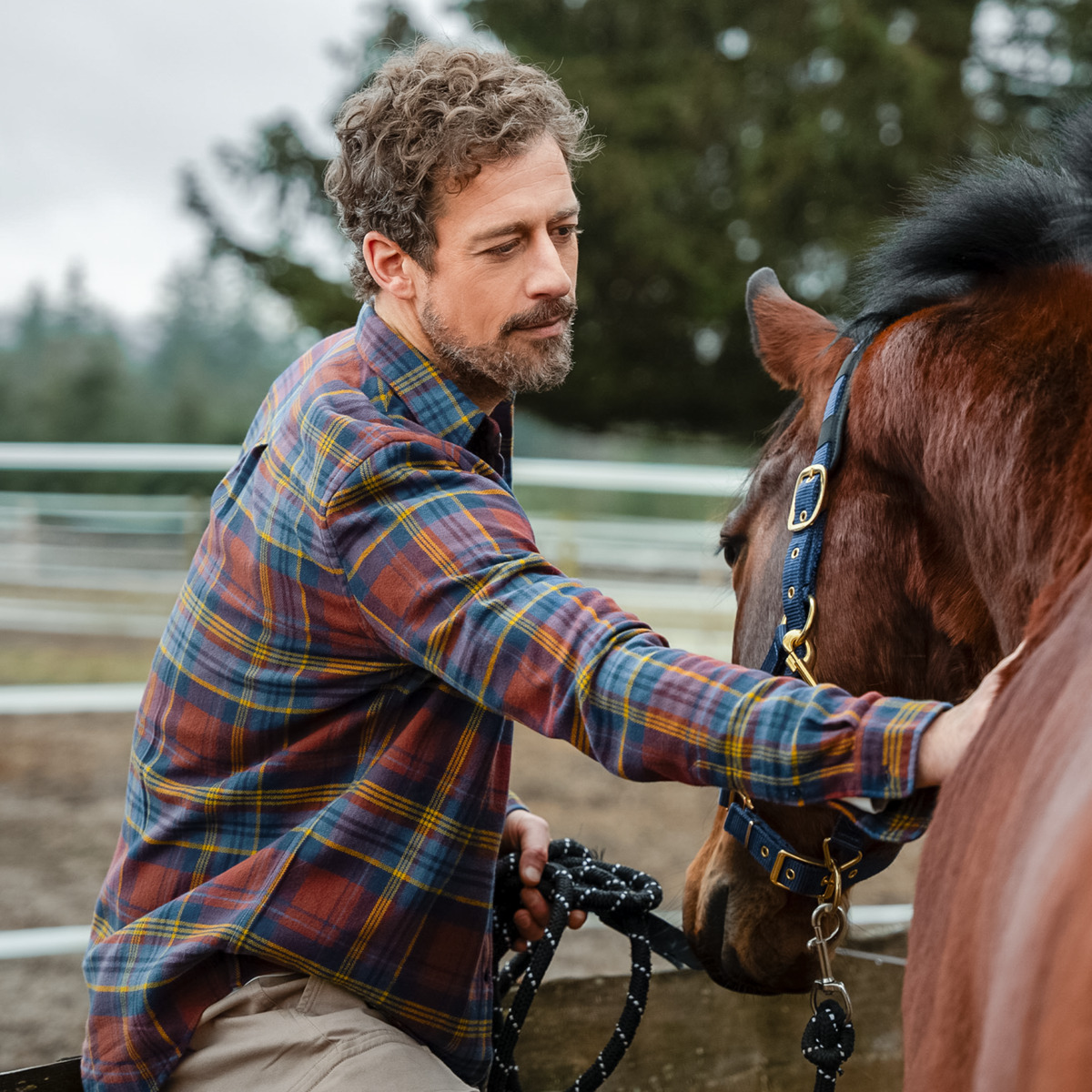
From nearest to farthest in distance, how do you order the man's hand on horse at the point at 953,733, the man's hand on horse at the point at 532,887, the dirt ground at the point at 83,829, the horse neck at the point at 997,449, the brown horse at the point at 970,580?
the brown horse at the point at 970,580 → the man's hand on horse at the point at 953,733 → the horse neck at the point at 997,449 → the man's hand on horse at the point at 532,887 → the dirt ground at the point at 83,829

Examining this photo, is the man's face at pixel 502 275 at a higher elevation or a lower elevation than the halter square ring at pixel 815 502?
higher

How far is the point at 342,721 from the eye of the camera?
1.40 meters

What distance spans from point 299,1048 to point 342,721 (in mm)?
420

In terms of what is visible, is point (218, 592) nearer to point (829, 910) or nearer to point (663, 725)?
point (663, 725)

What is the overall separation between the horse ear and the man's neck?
411mm

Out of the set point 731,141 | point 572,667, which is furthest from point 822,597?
point 731,141

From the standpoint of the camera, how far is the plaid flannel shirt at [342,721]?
1.23 m

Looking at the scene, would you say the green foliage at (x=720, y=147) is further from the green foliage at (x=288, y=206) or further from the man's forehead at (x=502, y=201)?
the man's forehead at (x=502, y=201)

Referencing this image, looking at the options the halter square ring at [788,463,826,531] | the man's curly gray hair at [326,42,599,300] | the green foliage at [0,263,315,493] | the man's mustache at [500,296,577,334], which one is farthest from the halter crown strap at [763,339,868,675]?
the green foliage at [0,263,315,493]

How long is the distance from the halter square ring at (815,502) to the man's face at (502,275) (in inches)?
14.9

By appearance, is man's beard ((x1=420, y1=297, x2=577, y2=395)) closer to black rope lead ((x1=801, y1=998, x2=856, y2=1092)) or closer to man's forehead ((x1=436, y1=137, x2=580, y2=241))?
man's forehead ((x1=436, y1=137, x2=580, y2=241))

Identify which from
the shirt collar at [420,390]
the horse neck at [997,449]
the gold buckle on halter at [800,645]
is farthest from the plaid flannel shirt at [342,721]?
the horse neck at [997,449]

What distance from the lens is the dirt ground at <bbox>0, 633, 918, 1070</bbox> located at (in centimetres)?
374

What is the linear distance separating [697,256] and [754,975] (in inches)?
374
